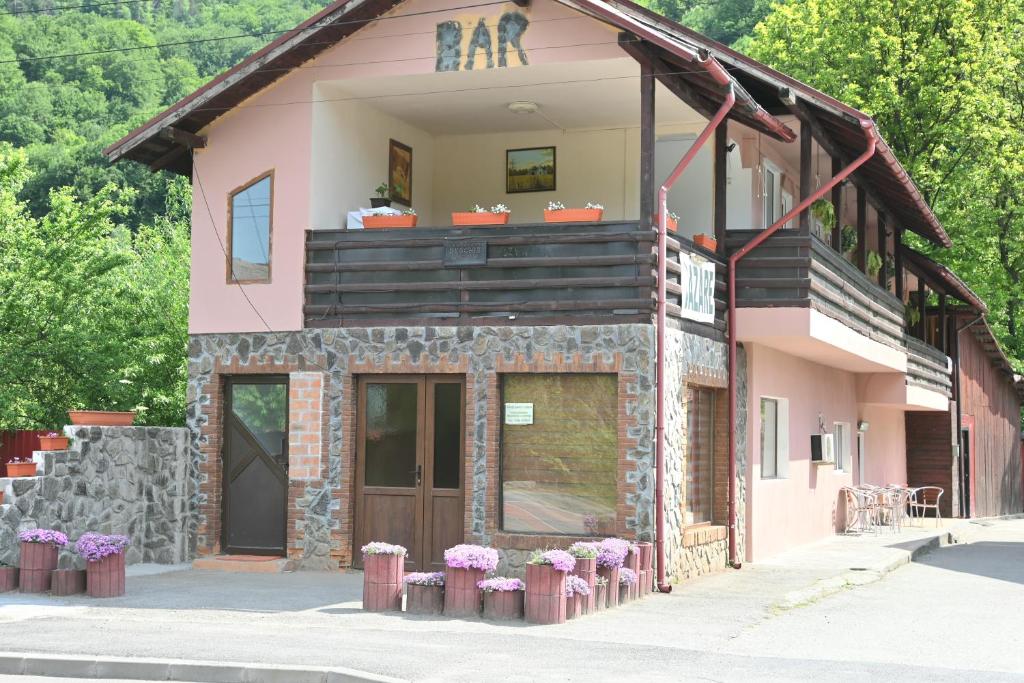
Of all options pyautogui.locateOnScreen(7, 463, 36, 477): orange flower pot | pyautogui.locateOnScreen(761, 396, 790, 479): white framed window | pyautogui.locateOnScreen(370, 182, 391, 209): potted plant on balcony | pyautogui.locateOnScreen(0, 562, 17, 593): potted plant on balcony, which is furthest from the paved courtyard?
pyautogui.locateOnScreen(370, 182, 391, 209): potted plant on balcony

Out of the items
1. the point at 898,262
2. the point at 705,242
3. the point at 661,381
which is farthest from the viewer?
the point at 898,262

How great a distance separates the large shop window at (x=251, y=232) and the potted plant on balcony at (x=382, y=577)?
5.32 metres

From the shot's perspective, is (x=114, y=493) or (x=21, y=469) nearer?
(x=21, y=469)

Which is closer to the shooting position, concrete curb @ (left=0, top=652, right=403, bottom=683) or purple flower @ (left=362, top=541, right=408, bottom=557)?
concrete curb @ (left=0, top=652, right=403, bottom=683)

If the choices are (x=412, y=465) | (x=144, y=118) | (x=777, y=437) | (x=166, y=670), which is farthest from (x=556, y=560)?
(x=144, y=118)

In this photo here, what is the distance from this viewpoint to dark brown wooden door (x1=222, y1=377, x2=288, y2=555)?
16609mm

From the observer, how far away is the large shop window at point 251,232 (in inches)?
664

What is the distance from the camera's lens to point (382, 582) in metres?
12.6

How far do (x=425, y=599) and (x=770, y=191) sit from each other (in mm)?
10576

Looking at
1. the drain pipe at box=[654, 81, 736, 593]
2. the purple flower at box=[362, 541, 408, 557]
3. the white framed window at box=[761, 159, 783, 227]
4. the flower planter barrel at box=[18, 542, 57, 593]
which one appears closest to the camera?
the purple flower at box=[362, 541, 408, 557]

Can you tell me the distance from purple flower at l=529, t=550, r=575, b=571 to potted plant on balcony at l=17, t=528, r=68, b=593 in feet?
17.5

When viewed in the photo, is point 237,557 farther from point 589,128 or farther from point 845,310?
point 845,310

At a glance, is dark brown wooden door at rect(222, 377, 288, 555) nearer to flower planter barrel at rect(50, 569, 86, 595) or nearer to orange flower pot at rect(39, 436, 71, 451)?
orange flower pot at rect(39, 436, 71, 451)

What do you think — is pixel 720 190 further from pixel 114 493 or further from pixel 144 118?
pixel 144 118
